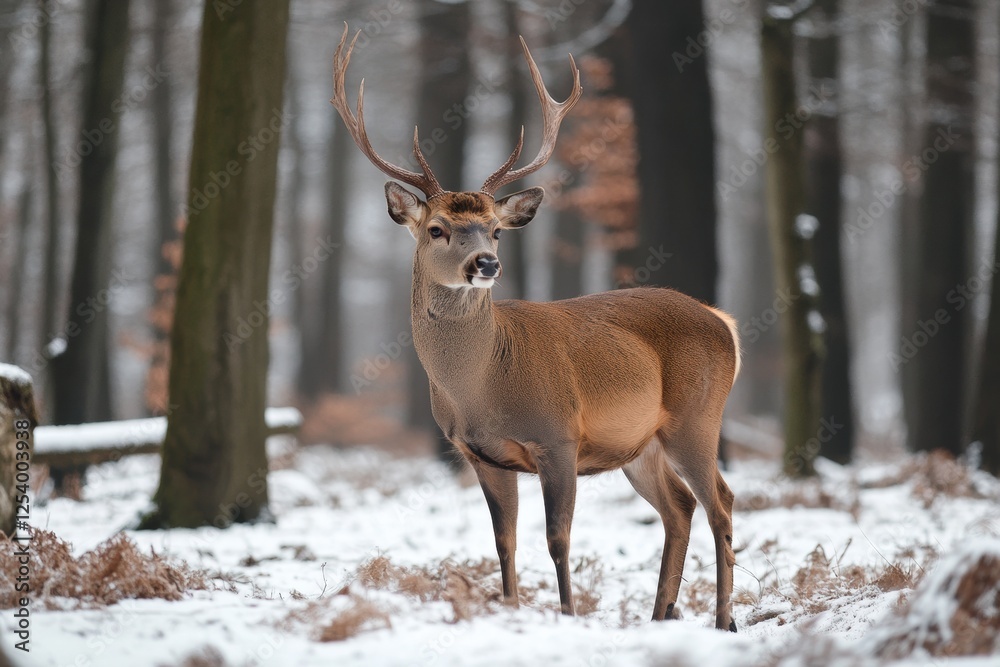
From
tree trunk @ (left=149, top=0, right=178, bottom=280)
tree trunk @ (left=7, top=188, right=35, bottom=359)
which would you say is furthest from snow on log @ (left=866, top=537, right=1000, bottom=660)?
tree trunk @ (left=7, top=188, right=35, bottom=359)

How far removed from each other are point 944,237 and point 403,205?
11110 millimetres

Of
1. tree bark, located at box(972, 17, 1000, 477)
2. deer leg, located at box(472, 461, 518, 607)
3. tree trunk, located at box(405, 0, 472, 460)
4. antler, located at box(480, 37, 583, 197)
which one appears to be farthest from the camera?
tree trunk, located at box(405, 0, 472, 460)

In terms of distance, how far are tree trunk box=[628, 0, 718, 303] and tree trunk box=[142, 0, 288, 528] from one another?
4.73 m

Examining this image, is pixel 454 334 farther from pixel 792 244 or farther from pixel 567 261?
pixel 567 261

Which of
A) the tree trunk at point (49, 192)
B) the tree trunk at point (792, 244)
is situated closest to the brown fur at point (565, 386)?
the tree trunk at point (792, 244)

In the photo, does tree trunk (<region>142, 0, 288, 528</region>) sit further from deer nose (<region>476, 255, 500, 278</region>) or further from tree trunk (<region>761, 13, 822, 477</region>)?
tree trunk (<region>761, 13, 822, 477</region>)

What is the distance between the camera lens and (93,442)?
378 inches

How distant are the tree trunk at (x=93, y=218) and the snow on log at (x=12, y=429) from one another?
498 centimetres

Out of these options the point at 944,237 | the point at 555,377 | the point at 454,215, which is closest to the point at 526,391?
the point at 555,377

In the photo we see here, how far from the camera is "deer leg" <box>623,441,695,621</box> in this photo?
19.9 ft

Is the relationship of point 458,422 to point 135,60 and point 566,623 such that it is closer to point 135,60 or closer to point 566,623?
point 566,623

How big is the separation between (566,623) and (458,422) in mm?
1421

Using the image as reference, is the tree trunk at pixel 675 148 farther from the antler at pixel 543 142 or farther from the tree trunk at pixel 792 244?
the antler at pixel 543 142

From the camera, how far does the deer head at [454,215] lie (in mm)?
5430
